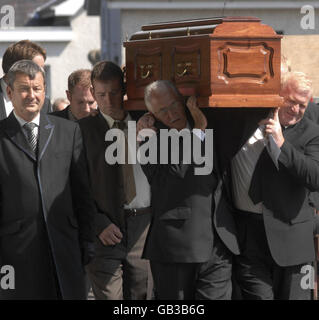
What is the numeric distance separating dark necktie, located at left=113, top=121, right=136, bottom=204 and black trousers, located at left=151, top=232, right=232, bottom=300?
662 mm

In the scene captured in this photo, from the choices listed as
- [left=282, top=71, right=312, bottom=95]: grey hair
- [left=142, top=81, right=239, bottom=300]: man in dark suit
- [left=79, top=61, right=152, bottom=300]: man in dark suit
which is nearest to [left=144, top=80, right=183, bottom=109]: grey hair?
[left=142, top=81, right=239, bottom=300]: man in dark suit

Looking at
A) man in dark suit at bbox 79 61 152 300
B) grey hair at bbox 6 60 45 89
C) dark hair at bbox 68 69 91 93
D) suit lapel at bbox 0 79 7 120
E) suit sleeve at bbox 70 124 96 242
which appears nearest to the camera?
grey hair at bbox 6 60 45 89

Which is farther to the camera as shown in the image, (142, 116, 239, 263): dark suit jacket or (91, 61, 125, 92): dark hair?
(91, 61, 125, 92): dark hair

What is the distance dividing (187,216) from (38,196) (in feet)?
2.93

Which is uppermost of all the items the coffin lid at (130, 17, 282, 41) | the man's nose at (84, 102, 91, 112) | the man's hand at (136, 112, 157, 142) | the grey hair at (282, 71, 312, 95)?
the coffin lid at (130, 17, 282, 41)

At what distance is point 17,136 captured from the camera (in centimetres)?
542

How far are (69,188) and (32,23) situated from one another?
32662 millimetres

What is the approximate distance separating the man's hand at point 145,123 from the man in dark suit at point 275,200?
425 millimetres

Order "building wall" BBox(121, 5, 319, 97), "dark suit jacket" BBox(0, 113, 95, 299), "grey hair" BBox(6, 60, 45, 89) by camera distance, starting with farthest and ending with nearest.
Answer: "building wall" BBox(121, 5, 319, 97) → "grey hair" BBox(6, 60, 45, 89) → "dark suit jacket" BBox(0, 113, 95, 299)

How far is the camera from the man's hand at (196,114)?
560cm

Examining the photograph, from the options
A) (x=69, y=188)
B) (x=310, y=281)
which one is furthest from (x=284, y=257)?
(x=69, y=188)

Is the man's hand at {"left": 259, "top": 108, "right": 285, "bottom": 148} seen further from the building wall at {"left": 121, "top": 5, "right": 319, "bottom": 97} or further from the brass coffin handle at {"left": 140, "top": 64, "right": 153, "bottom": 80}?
the building wall at {"left": 121, "top": 5, "right": 319, "bottom": 97}

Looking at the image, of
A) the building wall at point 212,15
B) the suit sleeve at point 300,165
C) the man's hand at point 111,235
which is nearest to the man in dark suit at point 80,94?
the man's hand at point 111,235

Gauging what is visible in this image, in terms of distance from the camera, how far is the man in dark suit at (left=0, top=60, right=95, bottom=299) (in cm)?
535
